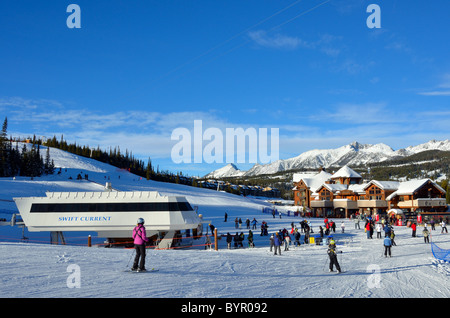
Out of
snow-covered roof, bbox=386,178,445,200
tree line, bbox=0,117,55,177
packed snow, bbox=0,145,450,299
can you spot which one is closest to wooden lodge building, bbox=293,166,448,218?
snow-covered roof, bbox=386,178,445,200

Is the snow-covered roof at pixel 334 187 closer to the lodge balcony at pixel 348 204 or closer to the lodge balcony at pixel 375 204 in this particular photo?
the lodge balcony at pixel 348 204

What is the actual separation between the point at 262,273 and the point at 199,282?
3.22 m

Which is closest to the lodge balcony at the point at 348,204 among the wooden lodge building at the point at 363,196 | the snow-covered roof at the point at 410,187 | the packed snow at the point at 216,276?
the wooden lodge building at the point at 363,196

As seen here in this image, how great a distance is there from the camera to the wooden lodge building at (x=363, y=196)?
53.8 metres

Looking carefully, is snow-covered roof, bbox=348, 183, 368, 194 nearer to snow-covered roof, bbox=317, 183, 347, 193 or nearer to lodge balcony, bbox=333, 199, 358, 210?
snow-covered roof, bbox=317, 183, 347, 193

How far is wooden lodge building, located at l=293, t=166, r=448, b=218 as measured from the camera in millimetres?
53781

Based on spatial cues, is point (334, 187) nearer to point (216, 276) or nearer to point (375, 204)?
point (375, 204)

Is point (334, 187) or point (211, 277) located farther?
point (334, 187)

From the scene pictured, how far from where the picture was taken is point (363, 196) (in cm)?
6066

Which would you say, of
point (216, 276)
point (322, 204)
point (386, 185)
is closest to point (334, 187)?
point (322, 204)

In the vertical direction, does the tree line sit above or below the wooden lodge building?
above

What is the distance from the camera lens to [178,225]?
2512 centimetres
